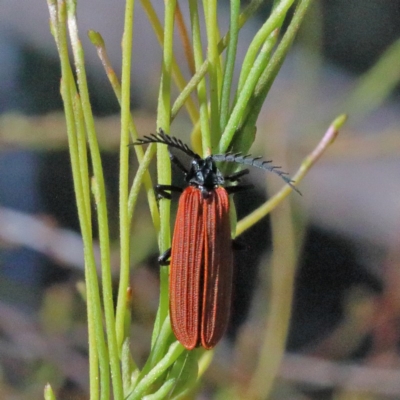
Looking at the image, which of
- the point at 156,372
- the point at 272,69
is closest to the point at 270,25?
the point at 272,69

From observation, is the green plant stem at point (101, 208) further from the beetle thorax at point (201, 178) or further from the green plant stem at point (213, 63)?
the beetle thorax at point (201, 178)

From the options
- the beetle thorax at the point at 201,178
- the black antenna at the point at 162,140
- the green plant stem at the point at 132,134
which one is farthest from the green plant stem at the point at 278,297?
the green plant stem at the point at 132,134

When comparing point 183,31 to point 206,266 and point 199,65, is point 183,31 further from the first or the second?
point 206,266

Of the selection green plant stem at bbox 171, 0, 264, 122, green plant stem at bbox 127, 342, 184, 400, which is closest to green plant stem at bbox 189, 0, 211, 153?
green plant stem at bbox 171, 0, 264, 122

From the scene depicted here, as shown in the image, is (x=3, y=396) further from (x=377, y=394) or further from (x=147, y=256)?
(x=377, y=394)

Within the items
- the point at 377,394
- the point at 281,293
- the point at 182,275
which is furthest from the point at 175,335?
the point at 377,394

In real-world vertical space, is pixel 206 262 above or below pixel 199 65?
below

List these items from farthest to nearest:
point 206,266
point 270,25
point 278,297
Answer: point 278,297 → point 206,266 → point 270,25

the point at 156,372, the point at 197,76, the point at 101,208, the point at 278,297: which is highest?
the point at 197,76

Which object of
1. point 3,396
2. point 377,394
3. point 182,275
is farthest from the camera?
point 377,394
